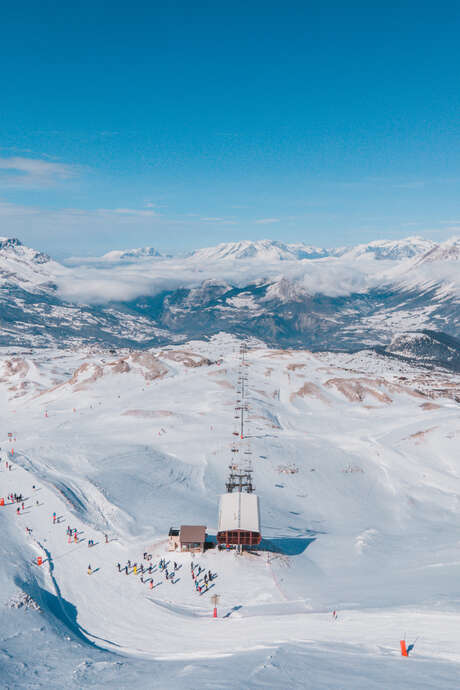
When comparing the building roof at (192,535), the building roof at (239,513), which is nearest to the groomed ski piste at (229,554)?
the building roof at (192,535)

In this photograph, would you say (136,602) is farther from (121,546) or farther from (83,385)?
(83,385)

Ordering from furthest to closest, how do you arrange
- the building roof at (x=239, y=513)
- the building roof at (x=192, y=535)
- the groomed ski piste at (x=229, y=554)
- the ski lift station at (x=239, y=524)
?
1. the building roof at (x=239, y=513)
2. the ski lift station at (x=239, y=524)
3. the building roof at (x=192, y=535)
4. the groomed ski piste at (x=229, y=554)

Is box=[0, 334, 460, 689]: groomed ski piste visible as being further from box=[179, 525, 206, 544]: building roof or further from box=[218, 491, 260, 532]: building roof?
box=[218, 491, 260, 532]: building roof

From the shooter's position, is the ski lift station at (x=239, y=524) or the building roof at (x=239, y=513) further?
the building roof at (x=239, y=513)

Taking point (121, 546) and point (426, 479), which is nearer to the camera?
point (121, 546)

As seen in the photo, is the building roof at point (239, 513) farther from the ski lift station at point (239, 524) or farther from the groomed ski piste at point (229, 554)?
the groomed ski piste at point (229, 554)

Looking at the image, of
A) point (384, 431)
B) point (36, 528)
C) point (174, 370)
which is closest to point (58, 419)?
point (174, 370)
